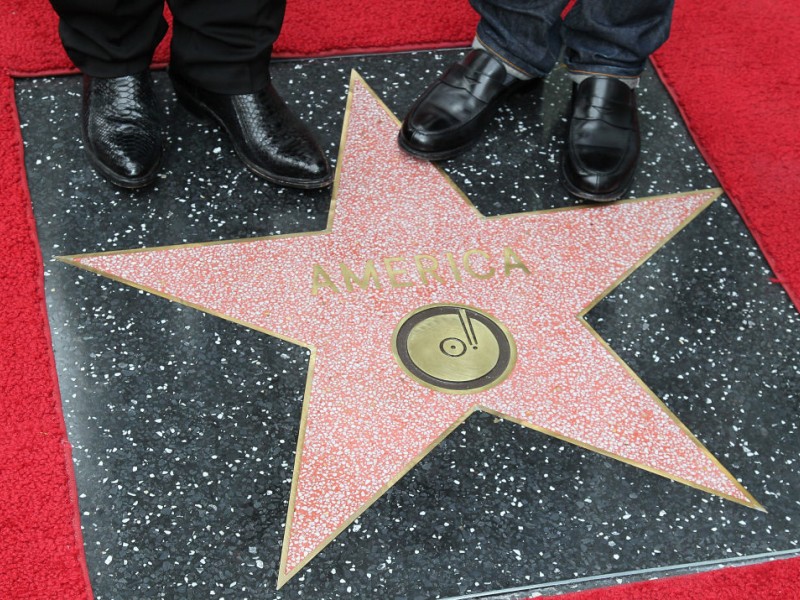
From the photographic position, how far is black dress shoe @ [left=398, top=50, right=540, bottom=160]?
137 cm

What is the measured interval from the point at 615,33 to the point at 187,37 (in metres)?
0.65

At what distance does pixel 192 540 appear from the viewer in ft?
3.12

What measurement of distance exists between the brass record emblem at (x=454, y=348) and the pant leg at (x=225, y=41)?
1.45 ft

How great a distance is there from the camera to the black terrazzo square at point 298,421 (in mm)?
951

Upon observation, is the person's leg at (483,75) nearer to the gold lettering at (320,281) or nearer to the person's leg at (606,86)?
the person's leg at (606,86)

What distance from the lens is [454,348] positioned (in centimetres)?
114

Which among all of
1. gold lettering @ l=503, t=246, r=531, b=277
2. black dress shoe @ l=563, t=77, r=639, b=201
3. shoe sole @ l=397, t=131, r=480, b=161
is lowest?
gold lettering @ l=503, t=246, r=531, b=277

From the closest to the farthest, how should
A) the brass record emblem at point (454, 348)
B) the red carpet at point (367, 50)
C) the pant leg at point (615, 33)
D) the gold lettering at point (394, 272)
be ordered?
the red carpet at point (367, 50) → the brass record emblem at point (454, 348) → the gold lettering at point (394, 272) → the pant leg at point (615, 33)

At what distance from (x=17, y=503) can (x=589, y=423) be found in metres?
0.67

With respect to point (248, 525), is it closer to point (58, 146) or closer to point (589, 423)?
point (589, 423)

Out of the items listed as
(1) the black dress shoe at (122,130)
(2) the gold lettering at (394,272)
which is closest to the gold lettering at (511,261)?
(2) the gold lettering at (394,272)

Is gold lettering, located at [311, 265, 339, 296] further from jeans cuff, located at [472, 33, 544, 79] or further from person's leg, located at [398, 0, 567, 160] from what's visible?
jeans cuff, located at [472, 33, 544, 79]

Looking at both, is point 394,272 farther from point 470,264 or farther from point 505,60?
point 505,60

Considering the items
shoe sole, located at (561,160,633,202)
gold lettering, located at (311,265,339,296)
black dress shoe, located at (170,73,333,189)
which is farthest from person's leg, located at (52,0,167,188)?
shoe sole, located at (561,160,633,202)
